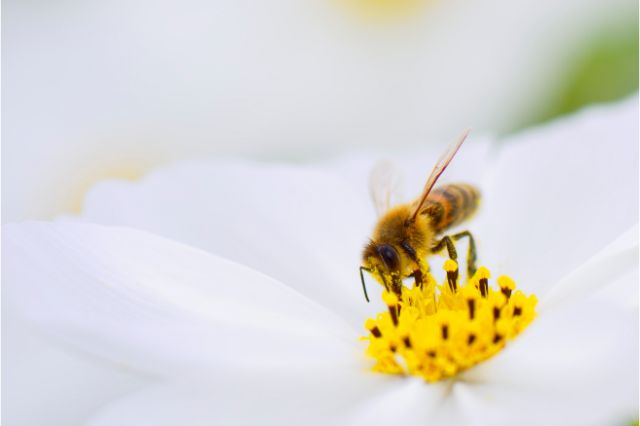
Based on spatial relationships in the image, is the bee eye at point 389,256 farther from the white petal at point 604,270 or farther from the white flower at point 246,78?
the white flower at point 246,78

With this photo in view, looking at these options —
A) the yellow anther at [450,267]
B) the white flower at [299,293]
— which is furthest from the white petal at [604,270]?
the yellow anther at [450,267]

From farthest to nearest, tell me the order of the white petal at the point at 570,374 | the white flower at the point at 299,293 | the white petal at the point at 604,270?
the white petal at the point at 604,270
the white flower at the point at 299,293
the white petal at the point at 570,374

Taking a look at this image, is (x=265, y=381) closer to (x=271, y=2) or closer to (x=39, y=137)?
(x=39, y=137)

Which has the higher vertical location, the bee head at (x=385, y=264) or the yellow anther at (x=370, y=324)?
the bee head at (x=385, y=264)

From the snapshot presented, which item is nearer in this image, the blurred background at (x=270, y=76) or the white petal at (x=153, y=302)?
the white petal at (x=153, y=302)

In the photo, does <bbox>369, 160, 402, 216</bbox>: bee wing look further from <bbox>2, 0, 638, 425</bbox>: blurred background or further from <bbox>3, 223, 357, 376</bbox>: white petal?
<bbox>2, 0, 638, 425</bbox>: blurred background

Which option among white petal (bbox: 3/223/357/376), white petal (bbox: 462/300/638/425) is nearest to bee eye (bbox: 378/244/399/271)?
white petal (bbox: 3/223/357/376)

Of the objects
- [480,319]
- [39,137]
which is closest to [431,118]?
[39,137]
